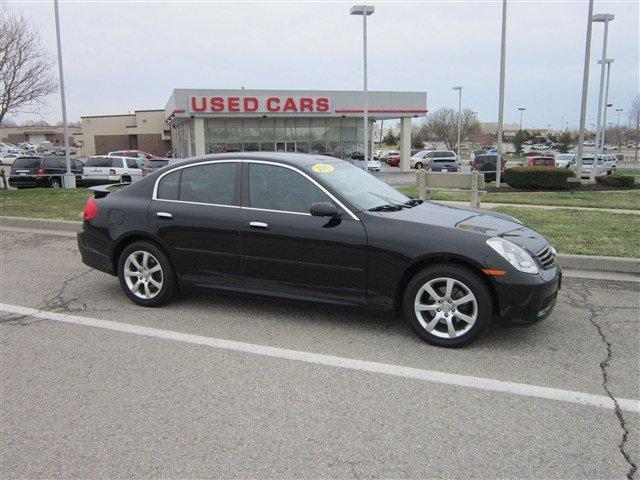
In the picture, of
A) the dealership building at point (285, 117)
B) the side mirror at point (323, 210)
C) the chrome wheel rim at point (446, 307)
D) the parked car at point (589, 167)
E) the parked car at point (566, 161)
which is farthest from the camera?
the parked car at point (566, 161)

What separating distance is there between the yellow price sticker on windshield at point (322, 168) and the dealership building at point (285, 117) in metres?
32.9

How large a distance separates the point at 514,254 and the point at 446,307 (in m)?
0.72

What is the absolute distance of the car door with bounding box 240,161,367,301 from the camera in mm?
4797

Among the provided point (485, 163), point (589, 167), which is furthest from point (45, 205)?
point (589, 167)

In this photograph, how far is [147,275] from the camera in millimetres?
5719

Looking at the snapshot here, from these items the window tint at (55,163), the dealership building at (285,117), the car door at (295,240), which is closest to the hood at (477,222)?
the car door at (295,240)

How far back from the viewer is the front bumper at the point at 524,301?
4359 mm

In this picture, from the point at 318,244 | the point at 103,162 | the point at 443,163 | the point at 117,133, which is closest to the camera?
the point at 318,244

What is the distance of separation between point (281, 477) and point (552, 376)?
7.49 ft

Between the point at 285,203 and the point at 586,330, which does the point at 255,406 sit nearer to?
the point at 285,203

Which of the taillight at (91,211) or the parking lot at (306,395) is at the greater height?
the taillight at (91,211)

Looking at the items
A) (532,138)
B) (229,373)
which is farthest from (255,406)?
(532,138)

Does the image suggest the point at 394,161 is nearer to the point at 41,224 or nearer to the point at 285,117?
the point at 285,117

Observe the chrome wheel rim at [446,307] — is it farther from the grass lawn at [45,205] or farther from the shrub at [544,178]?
the shrub at [544,178]
